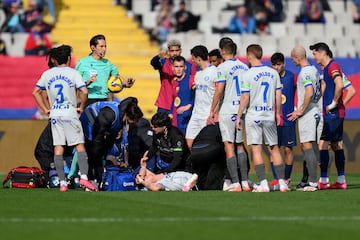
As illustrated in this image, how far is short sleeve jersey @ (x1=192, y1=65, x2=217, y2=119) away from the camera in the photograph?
16625mm

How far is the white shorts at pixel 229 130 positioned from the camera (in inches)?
608

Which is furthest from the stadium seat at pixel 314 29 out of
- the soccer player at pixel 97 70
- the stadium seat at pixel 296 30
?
the soccer player at pixel 97 70

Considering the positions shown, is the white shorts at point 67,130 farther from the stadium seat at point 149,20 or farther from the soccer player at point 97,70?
the stadium seat at point 149,20

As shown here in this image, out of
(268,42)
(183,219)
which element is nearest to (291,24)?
(268,42)

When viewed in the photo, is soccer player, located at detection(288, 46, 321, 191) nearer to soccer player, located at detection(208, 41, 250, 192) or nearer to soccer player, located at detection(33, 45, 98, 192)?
soccer player, located at detection(208, 41, 250, 192)

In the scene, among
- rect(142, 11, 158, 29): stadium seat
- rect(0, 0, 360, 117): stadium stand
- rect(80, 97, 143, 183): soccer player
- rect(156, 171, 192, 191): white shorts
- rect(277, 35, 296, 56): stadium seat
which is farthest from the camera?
rect(142, 11, 158, 29): stadium seat

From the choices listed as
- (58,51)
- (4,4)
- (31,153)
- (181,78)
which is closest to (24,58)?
(4,4)

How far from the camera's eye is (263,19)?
29.3 m

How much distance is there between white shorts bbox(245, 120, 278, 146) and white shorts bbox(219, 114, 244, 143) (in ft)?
1.17

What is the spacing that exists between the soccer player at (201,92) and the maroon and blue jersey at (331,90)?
5.79ft

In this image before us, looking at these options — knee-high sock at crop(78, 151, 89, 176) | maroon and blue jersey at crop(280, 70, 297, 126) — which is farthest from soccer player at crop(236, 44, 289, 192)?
knee-high sock at crop(78, 151, 89, 176)

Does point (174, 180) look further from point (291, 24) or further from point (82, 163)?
point (291, 24)

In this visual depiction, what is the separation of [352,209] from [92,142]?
5.02 metres

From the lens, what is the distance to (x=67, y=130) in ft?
49.6
